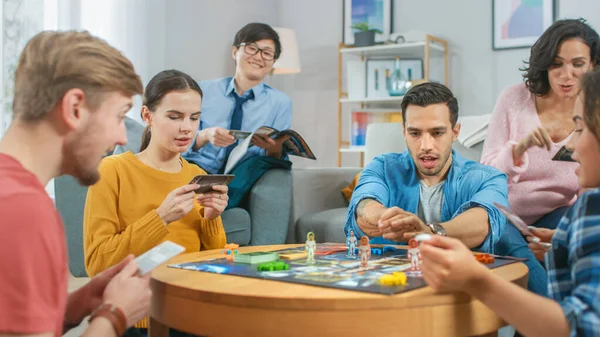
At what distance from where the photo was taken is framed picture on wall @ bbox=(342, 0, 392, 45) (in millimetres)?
5492

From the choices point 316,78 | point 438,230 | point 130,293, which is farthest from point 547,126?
point 316,78

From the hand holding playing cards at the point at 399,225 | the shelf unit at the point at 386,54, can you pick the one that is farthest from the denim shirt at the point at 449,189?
the shelf unit at the point at 386,54

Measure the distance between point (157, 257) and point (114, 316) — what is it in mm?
150

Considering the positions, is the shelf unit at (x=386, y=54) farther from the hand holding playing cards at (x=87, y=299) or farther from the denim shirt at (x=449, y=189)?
the hand holding playing cards at (x=87, y=299)

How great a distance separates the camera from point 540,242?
135 centimetres

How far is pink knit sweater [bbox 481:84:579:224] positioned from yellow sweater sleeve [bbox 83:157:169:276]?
127cm

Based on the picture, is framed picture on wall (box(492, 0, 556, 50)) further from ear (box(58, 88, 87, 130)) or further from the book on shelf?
ear (box(58, 88, 87, 130))

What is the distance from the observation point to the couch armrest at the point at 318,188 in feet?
11.8

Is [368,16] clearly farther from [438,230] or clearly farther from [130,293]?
[130,293]

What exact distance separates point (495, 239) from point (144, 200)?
100cm

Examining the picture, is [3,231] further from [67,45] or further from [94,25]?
[94,25]

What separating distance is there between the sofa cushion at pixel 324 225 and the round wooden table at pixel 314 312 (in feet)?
6.79

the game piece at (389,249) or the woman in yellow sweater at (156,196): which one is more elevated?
the woman in yellow sweater at (156,196)

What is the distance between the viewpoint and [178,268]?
135cm
